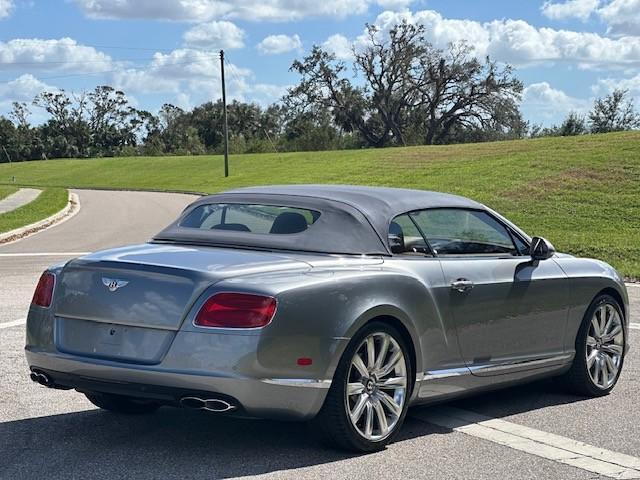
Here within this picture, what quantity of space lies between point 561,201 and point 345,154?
34.1 meters

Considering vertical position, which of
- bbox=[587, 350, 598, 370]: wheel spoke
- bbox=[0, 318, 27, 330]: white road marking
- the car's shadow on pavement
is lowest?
bbox=[0, 318, 27, 330]: white road marking

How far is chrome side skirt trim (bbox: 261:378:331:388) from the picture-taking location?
4930mm

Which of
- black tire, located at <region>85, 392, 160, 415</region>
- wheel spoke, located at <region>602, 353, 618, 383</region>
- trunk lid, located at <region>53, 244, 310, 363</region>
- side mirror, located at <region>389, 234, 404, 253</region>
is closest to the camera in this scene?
trunk lid, located at <region>53, 244, 310, 363</region>

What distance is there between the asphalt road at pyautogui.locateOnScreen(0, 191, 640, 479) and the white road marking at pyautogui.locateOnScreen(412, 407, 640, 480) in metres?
0.03

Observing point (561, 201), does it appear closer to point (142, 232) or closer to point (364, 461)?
point (142, 232)

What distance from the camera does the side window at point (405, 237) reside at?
5953mm

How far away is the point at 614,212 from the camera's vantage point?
90.1ft

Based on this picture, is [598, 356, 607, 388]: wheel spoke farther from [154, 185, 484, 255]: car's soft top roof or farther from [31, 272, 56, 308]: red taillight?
[31, 272, 56, 308]: red taillight

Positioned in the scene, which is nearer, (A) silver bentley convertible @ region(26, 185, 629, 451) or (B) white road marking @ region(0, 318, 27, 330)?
(A) silver bentley convertible @ region(26, 185, 629, 451)

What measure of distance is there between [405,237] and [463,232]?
77 centimetres

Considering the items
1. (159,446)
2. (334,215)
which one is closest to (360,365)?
(334,215)

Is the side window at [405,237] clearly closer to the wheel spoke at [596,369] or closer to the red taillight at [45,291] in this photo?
the wheel spoke at [596,369]

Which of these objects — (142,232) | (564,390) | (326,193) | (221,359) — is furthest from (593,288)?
(142,232)

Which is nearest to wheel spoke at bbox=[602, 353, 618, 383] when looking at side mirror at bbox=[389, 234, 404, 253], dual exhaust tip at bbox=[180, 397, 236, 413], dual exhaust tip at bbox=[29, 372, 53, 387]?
side mirror at bbox=[389, 234, 404, 253]
